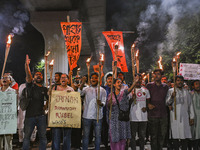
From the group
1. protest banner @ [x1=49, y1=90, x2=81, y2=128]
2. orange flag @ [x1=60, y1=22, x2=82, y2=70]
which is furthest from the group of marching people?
orange flag @ [x1=60, y1=22, x2=82, y2=70]

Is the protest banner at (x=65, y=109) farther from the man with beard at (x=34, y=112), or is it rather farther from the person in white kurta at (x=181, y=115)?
the person in white kurta at (x=181, y=115)

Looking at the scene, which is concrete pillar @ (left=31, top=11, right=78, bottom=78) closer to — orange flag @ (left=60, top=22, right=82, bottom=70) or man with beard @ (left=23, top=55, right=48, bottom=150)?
orange flag @ (left=60, top=22, right=82, bottom=70)

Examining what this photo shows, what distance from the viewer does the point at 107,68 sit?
35188 mm

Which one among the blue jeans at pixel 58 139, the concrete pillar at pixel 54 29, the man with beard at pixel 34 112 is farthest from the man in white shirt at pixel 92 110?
the concrete pillar at pixel 54 29

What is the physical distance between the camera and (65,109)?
4719 mm

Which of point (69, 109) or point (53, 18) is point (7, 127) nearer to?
point (69, 109)

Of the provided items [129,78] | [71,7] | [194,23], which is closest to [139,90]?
[71,7]

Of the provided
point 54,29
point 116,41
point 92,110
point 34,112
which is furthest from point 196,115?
point 54,29

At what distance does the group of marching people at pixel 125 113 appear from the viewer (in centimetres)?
→ 460

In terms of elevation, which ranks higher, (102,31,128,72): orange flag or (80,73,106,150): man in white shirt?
(102,31,128,72): orange flag

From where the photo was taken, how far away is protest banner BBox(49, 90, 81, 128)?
4.63 metres

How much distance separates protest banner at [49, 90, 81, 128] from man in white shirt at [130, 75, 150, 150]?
1.38 meters

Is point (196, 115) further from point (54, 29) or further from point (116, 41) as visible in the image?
point (54, 29)

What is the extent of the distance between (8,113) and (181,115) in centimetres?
402
